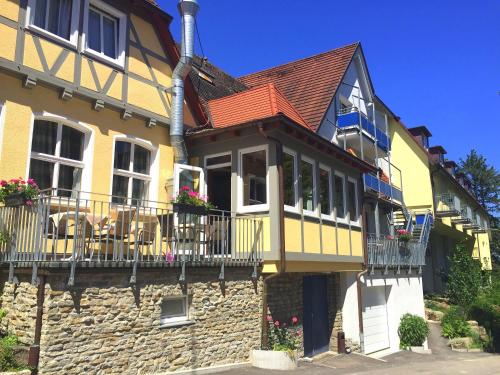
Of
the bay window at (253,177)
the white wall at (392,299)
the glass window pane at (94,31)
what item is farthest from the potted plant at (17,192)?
the white wall at (392,299)

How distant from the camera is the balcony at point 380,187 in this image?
19462mm

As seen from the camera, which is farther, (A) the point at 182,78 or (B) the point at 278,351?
(A) the point at 182,78

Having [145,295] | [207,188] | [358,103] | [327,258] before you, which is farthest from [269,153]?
[358,103]

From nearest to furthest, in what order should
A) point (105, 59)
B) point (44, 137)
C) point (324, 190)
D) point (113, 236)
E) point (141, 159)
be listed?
point (113, 236)
point (44, 137)
point (105, 59)
point (141, 159)
point (324, 190)

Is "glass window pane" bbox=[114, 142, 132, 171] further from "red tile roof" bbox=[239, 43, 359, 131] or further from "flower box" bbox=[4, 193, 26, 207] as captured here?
"red tile roof" bbox=[239, 43, 359, 131]

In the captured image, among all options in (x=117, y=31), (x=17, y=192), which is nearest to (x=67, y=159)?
(x=17, y=192)

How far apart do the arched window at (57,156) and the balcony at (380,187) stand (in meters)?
12.3

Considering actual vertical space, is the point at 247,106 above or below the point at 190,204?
above

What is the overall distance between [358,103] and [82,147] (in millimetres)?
14769

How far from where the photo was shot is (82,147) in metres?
9.93

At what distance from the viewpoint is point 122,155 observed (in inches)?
425

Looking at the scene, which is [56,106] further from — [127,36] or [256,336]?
[256,336]

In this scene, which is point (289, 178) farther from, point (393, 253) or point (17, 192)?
point (393, 253)

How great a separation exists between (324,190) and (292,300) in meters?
3.20
